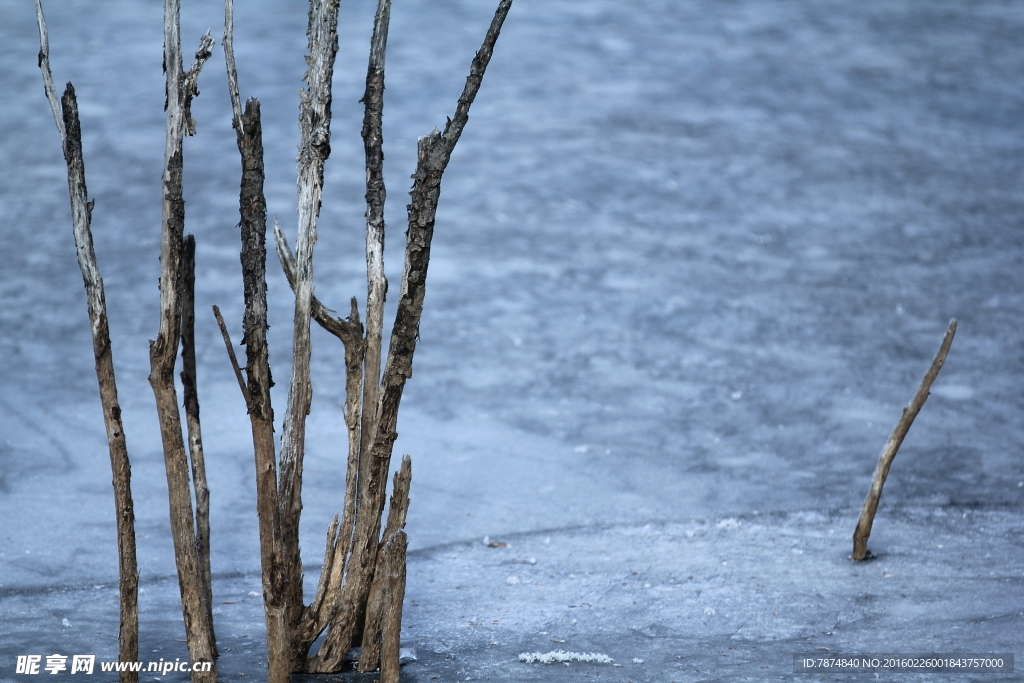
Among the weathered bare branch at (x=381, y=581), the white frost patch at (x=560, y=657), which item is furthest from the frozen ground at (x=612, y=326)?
the weathered bare branch at (x=381, y=581)

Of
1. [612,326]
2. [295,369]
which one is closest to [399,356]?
[295,369]

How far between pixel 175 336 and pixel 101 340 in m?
0.16

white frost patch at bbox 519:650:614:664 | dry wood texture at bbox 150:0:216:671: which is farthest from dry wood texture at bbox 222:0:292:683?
white frost patch at bbox 519:650:614:664

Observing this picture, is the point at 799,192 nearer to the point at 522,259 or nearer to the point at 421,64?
the point at 522,259

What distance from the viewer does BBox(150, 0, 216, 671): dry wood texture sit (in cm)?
226

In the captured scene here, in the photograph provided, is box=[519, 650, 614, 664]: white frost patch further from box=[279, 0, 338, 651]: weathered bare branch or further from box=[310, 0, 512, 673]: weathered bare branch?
box=[279, 0, 338, 651]: weathered bare branch

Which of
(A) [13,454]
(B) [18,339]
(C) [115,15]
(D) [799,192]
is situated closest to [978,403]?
(D) [799,192]

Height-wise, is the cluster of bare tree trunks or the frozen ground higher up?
the cluster of bare tree trunks

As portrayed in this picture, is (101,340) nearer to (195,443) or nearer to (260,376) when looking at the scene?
(260,376)

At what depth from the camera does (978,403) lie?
4992 mm

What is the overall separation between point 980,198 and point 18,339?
5.96 m

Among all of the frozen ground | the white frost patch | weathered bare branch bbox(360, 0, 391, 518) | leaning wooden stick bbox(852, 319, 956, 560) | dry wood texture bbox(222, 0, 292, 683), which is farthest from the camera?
leaning wooden stick bbox(852, 319, 956, 560)

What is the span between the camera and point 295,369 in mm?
2438

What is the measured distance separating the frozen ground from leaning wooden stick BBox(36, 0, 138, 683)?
456 millimetres
